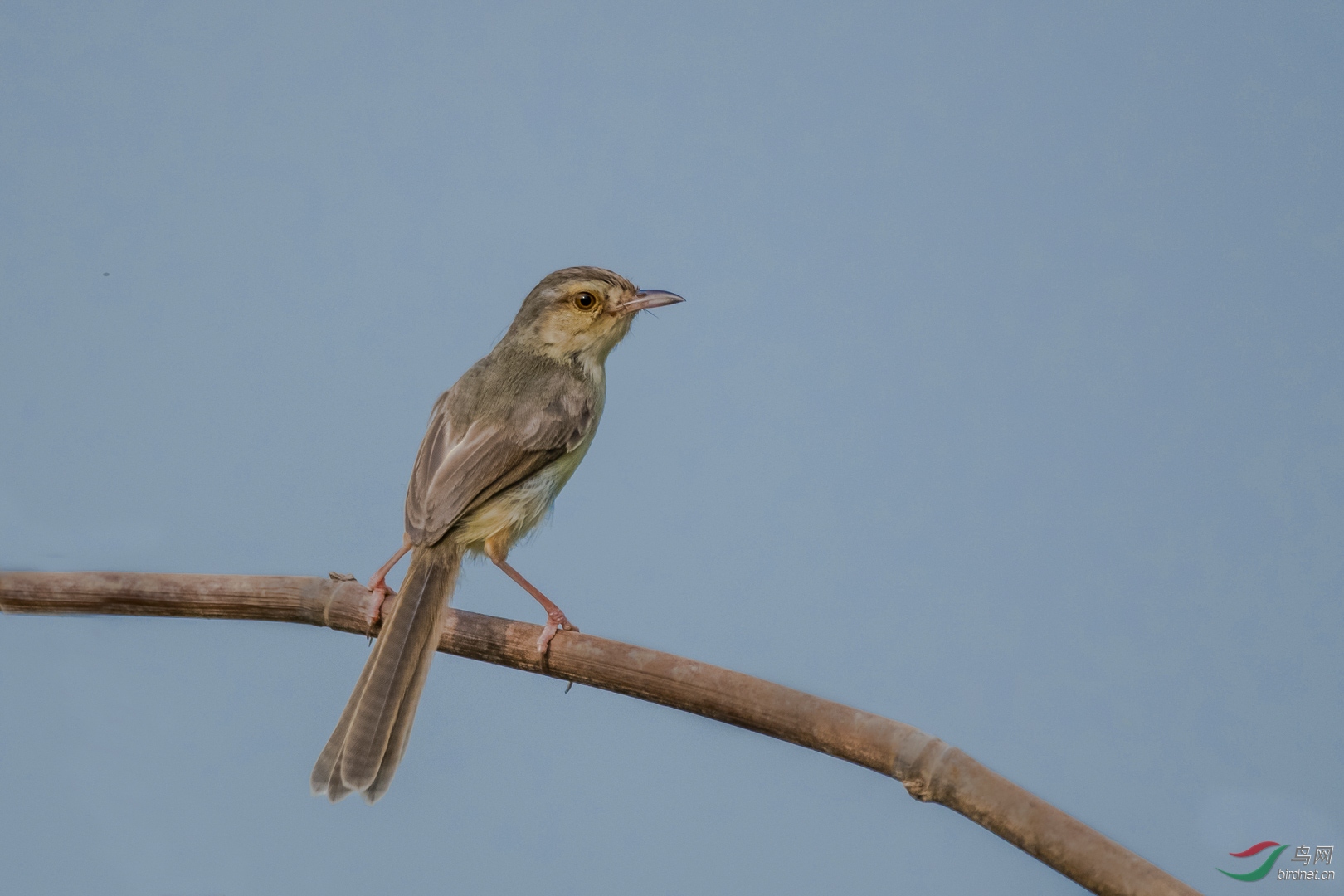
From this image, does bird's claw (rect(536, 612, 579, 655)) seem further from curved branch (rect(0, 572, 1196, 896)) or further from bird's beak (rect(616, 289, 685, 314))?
bird's beak (rect(616, 289, 685, 314))

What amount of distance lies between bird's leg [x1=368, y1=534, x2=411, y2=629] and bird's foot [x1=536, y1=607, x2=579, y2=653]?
1.56ft

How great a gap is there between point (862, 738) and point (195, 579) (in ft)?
6.07

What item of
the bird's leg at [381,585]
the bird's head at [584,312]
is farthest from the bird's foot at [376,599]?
the bird's head at [584,312]

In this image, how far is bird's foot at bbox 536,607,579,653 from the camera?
3.13 meters

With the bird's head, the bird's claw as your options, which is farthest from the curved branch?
the bird's head

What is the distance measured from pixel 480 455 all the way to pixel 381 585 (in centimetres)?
52

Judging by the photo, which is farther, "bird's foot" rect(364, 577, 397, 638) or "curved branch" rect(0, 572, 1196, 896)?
"bird's foot" rect(364, 577, 397, 638)

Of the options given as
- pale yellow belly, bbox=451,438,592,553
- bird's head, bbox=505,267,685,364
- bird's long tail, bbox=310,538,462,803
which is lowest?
bird's long tail, bbox=310,538,462,803

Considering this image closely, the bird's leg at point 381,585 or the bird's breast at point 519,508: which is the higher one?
the bird's breast at point 519,508

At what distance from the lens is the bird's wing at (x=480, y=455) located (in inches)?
136

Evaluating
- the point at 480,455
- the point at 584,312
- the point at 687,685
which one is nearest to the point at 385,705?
the point at 687,685

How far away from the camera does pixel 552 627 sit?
10.8ft

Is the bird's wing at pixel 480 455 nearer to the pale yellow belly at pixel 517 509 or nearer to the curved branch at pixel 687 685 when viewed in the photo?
the pale yellow belly at pixel 517 509

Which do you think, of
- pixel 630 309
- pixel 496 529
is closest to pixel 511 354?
pixel 630 309
